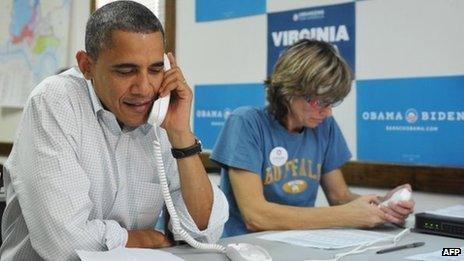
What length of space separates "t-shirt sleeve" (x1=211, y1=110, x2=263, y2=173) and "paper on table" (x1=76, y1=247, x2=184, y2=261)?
634mm

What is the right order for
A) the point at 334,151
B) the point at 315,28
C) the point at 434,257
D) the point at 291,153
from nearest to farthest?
the point at 434,257 → the point at 291,153 → the point at 334,151 → the point at 315,28

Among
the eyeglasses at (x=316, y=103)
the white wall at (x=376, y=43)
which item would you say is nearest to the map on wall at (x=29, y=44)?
the white wall at (x=376, y=43)

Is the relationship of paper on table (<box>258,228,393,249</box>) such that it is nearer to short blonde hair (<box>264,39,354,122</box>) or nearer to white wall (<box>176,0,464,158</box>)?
short blonde hair (<box>264,39,354,122</box>)

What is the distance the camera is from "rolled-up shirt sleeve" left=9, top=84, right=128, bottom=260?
135 centimetres

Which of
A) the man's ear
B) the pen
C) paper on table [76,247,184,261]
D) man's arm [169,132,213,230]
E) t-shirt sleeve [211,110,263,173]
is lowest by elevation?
the pen

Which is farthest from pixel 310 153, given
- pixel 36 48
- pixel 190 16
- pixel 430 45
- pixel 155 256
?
pixel 36 48

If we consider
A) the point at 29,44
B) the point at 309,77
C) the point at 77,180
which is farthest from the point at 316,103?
the point at 29,44

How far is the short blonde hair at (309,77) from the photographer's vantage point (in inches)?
78.6

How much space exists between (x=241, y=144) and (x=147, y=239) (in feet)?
1.90

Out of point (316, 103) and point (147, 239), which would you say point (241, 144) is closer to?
point (316, 103)

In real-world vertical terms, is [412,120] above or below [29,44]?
below

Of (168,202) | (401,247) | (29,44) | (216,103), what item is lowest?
(401,247)

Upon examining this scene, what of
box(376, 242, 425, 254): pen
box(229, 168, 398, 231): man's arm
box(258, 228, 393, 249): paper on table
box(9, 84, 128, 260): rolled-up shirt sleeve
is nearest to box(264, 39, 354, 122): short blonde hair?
box(229, 168, 398, 231): man's arm

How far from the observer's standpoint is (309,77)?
6.56ft
